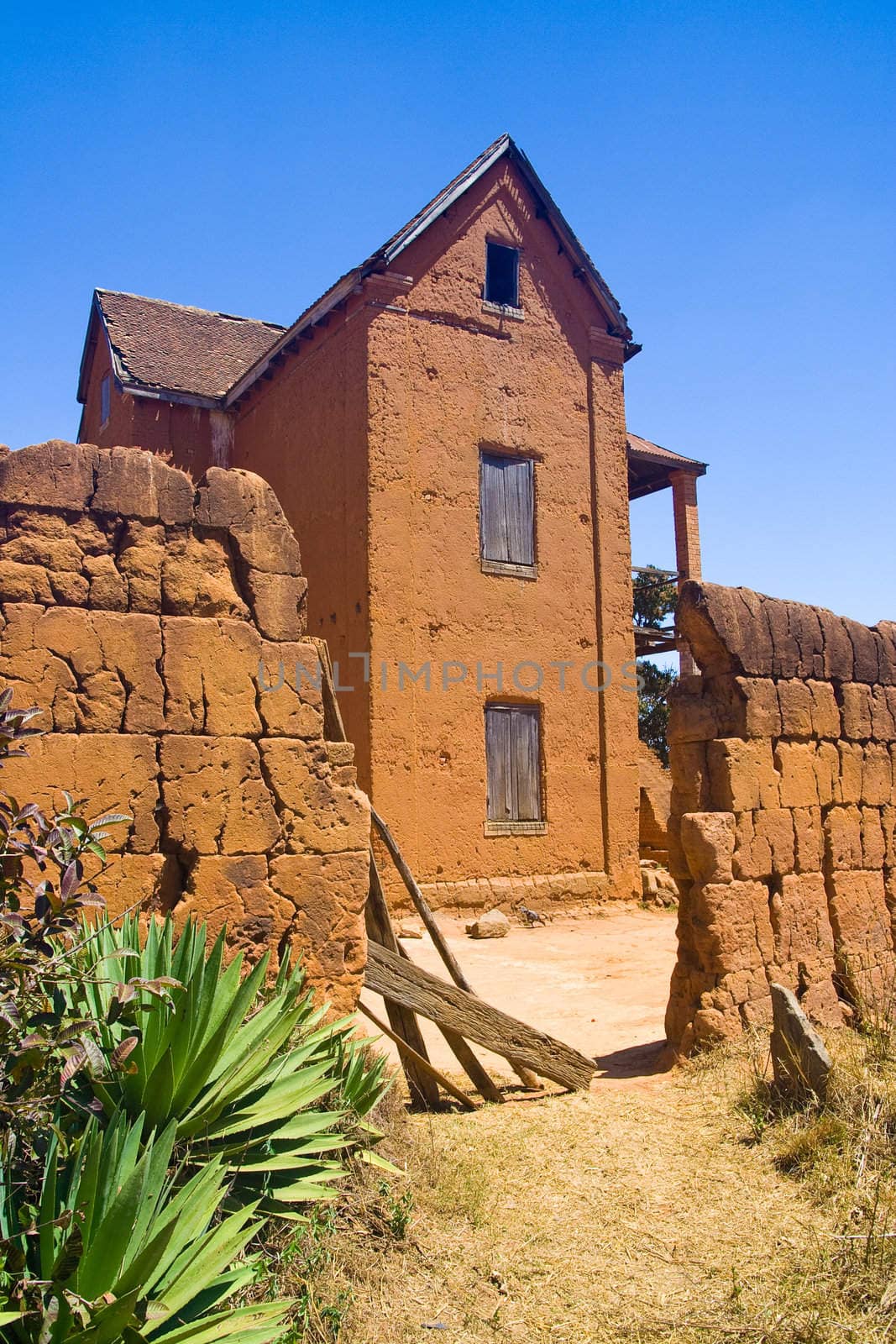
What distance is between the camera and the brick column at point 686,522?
62.2 ft

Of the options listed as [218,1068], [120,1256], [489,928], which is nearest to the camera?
[120,1256]

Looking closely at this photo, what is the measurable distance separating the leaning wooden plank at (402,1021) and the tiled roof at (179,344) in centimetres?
1123

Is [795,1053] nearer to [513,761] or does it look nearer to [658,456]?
[513,761]

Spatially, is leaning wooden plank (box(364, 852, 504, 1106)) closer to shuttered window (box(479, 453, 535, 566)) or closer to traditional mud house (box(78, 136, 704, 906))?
traditional mud house (box(78, 136, 704, 906))

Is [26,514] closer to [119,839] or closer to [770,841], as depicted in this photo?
[119,839]

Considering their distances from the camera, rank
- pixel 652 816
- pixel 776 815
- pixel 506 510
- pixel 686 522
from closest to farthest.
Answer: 1. pixel 776 815
2. pixel 506 510
3. pixel 652 816
4. pixel 686 522

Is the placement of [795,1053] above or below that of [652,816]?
below

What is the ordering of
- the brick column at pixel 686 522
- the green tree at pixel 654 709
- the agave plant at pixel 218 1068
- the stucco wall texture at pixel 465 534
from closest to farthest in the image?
the agave plant at pixel 218 1068
the stucco wall texture at pixel 465 534
the brick column at pixel 686 522
the green tree at pixel 654 709

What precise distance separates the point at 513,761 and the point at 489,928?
236cm

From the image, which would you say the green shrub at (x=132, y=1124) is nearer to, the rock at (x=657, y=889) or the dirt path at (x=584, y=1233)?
the dirt path at (x=584, y=1233)

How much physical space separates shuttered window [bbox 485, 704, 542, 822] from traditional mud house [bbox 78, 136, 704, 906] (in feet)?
0.10

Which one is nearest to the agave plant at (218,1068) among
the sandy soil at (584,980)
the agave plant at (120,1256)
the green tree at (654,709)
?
the agave plant at (120,1256)

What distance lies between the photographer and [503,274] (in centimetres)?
1447

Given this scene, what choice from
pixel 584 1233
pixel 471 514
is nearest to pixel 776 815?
pixel 584 1233
